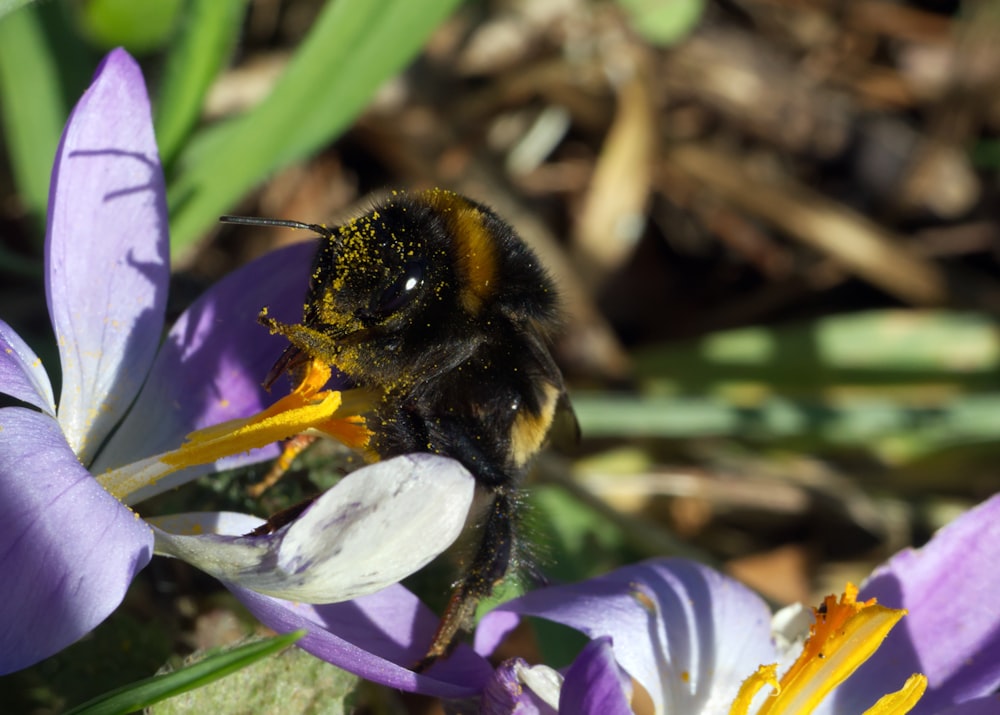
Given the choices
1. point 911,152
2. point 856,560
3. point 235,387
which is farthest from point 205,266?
point 911,152

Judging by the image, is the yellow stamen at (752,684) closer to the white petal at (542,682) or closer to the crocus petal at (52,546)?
the white petal at (542,682)

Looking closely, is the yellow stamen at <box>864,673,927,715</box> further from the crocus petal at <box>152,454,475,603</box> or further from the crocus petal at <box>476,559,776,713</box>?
the crocus petal at <box>152,454,475,603</box>

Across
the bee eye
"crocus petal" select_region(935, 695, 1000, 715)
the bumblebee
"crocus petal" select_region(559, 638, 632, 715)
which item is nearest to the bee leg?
the bumblebee

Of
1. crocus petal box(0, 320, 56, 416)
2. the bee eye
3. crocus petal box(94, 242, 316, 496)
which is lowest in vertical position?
crocus petal box(94, 242, 316, 496)

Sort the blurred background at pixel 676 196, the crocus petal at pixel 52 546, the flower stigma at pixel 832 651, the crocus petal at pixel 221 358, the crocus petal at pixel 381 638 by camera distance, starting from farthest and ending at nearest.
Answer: the blurred background at pixel 676 196
the crocus petal at pixel 221 358
the flower stigma at pixel 832 651
the crocus petal at pixel 381 638
the crocus petal at pixel 52 546

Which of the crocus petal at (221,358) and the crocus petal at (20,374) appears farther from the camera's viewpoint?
the crocus petal at (221,358)

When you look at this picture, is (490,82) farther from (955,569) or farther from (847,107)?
(955,569)

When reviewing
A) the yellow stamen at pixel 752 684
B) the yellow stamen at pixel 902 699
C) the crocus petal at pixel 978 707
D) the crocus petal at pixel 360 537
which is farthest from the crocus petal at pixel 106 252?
the crocus petal at pixel 978 707
